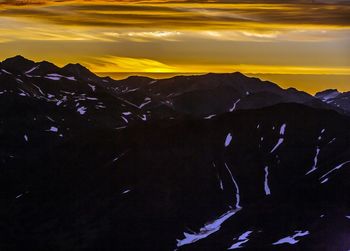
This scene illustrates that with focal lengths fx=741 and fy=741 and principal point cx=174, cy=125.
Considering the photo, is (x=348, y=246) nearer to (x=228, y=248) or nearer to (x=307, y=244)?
(x=307, y=244)

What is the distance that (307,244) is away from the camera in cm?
19400

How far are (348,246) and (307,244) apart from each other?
1134 centimetres

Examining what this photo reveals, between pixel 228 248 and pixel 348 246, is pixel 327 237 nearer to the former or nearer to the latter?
pixel 348 246

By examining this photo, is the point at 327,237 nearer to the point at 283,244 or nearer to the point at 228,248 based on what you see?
the point at 283,244

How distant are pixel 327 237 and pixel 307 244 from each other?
6951mm

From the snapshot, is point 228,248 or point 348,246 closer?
point 348,246

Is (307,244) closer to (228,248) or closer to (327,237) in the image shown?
(327,237)

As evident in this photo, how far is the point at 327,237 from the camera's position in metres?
197

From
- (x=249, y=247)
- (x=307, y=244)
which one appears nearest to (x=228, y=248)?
(x=249, y=247)

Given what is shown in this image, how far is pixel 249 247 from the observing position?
19562 centimetres

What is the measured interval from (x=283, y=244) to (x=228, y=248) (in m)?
14.7

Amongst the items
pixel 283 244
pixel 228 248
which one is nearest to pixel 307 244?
pixel 283 244

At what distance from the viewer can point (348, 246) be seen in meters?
187

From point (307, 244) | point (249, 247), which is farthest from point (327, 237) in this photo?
point (249, 247)
